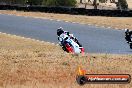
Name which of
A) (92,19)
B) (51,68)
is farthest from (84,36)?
(51,68)

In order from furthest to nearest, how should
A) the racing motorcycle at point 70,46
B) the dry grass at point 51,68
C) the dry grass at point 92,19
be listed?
the dry grass at point 92,19, the racing motorcycle at point 70,46, the dry grass at point 51,68

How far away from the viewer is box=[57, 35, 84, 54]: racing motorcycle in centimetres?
1877

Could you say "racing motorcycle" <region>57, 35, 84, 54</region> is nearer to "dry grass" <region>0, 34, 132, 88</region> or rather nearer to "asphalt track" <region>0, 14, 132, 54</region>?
"dry grass" <region>0, 34, 132, 88</region>

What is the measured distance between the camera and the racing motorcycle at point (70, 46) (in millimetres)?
18766

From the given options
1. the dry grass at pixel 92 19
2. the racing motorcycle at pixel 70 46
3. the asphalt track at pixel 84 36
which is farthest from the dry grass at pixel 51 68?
the dry grass at pixel 92 19

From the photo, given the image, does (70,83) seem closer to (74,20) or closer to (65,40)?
(65,40)

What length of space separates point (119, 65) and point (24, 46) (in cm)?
1231

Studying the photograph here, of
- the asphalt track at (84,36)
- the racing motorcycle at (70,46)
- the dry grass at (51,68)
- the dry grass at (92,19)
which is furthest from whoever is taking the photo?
the dry grass at (92,19)

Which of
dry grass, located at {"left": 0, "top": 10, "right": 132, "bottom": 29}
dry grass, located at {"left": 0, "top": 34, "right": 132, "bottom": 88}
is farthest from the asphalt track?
dry grass, located at {"left": 0, "top": 10, "right": 132, "bottom": 29}

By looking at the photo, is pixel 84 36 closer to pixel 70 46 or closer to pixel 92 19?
pixel 70 46

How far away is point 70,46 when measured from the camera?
19031 millimetres

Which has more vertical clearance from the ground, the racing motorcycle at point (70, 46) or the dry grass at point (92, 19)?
the racing motorcycle at point (70, 46)

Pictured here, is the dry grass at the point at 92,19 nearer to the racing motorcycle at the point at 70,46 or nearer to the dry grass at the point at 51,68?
the racing motorcycle at the point at 70,46

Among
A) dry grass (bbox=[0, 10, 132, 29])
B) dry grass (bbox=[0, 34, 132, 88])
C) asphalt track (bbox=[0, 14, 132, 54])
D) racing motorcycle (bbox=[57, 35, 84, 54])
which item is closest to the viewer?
dry grass (bbox=[0, 34, 132, 88])
